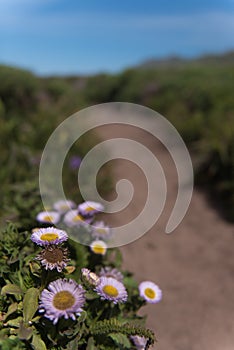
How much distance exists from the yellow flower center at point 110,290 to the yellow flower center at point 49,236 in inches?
10.8

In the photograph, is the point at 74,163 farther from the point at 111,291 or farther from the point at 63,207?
the point at 111,291

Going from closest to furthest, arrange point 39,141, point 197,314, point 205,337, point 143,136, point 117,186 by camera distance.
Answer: point 205,337 < point 197,314 < point 117,186 < point 39,141 < point 143,136

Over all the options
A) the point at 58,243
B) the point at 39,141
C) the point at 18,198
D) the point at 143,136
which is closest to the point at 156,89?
the point at 143,136

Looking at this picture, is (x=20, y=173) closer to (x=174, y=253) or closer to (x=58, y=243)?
(x=174, y=253)

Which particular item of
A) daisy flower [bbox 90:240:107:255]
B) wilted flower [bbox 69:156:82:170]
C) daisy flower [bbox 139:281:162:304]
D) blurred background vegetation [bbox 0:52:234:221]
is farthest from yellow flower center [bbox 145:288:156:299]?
wilted flower [bbox 69:156:82:170]

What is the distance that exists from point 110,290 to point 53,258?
0.97 ft

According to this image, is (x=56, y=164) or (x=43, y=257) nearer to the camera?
(x=43, y=257)

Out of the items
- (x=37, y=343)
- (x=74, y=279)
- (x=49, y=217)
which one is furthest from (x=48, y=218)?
(x=37, y=343)

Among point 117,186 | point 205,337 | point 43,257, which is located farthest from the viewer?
point 117,186

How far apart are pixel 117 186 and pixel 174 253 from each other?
50.8 inches

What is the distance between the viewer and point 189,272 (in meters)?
3.21

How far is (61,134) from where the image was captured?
15.7 ft

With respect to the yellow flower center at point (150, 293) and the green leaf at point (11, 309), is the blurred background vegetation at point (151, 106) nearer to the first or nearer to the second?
the yellow flower center at point (150, 293)

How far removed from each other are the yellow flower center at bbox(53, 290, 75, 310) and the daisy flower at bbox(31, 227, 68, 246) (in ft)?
0.60
